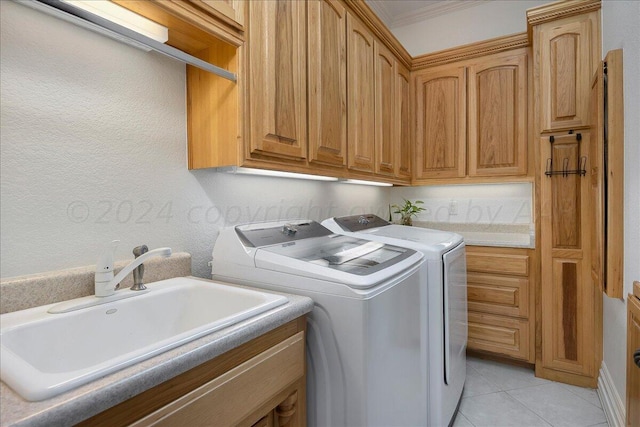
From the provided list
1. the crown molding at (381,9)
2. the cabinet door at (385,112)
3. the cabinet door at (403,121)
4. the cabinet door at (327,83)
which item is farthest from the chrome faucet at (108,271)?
the crown molding at (381,9)

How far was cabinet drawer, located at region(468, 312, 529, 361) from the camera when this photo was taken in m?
2.45

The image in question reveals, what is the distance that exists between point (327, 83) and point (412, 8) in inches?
87.2

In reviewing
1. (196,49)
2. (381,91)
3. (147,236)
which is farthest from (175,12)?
(381,91)

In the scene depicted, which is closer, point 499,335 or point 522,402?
point 522,402

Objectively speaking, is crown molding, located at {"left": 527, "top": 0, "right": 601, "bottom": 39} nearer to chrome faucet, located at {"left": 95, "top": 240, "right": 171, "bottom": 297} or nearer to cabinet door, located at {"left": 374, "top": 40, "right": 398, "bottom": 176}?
→ cabinet door, located at {"left": 374, "top": 40, "right": 398, "bottom": 176}

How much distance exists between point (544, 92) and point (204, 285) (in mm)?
2605

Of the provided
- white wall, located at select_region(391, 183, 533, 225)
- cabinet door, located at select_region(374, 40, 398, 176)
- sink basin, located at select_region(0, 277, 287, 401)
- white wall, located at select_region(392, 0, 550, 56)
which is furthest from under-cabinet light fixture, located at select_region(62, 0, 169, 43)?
white wall, located at select_region(392, 0, 550, 56)

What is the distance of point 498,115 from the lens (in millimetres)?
2754

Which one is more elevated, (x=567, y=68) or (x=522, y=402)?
(x=567, y=68)

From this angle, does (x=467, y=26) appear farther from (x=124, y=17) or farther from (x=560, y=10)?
(x=124, y=17)

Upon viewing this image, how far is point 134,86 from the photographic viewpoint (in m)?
1.26

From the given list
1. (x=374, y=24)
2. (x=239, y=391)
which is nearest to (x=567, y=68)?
(x=374, y=24)

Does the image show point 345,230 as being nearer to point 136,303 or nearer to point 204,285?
point 204,285

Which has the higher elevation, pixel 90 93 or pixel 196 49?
pixel 196 49
